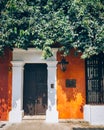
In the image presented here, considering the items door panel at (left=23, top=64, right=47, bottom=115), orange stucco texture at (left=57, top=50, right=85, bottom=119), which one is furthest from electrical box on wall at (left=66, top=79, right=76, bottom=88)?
door panel at (left=23, top=64, right=47, bottom=115)

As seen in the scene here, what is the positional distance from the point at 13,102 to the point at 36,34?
141 inches

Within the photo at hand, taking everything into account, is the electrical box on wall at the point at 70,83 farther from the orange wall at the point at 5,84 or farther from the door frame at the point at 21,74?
the orange wall at the point at 5,84

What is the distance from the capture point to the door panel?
1425cm

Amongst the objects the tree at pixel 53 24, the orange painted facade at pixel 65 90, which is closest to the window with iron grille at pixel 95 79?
the orange painted facade at pixel 65 90

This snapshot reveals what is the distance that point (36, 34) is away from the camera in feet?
39.4

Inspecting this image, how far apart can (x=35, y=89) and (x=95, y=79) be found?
2.93 metres

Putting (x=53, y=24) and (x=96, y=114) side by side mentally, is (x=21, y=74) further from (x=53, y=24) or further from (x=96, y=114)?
(x=96, y=114)

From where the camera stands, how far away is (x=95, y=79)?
1395 cm

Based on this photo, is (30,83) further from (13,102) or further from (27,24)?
(27,24)

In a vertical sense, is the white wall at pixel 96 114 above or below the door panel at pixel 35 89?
below

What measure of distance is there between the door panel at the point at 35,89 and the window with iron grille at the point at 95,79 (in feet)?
6.86

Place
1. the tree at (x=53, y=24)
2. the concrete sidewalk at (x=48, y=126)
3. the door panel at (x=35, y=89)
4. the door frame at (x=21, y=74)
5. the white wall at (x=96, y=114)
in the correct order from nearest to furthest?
1. the tree at (x=53, y=24)
2. the concrete sidewalk at (x=48, y=126)
3. the white wall at (x=96, y=114)
4. the door frame at (x=21, y=74)
5. the door panel at (x=35, y=89)

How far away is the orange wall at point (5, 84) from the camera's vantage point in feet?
44.9

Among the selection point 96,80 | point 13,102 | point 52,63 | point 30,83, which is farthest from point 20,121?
point 96,80
